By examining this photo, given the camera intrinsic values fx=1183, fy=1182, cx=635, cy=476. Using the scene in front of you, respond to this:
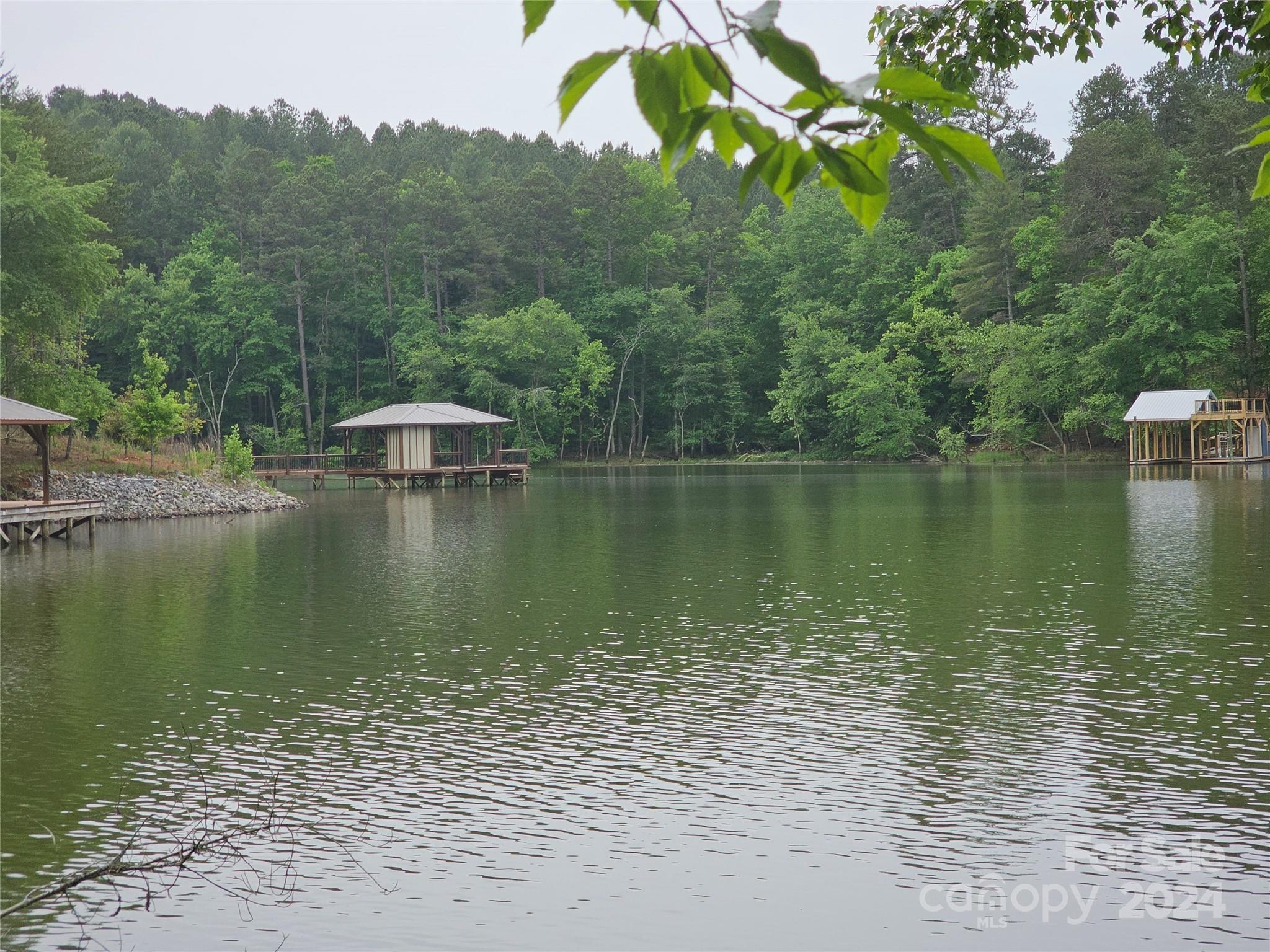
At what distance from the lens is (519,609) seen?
16203mm

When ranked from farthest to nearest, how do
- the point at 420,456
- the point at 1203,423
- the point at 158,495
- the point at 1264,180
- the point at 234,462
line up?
the point at 1203,423 → the point at 420,456 → the point at 234,462 → the point at 158,495 → the point at 1264,180

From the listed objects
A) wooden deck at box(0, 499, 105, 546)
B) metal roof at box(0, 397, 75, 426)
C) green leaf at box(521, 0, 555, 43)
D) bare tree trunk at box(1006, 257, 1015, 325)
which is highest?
bare tree trunk at box(1006, 257, 1015, 325)

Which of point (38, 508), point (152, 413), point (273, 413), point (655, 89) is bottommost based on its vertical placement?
point (38, 508)

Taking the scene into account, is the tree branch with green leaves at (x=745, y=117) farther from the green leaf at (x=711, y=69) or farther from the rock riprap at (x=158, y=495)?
the rock riprap at (x=158, y=495)

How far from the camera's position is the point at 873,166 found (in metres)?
1.69

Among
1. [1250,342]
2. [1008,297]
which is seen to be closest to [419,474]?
[1008,297]

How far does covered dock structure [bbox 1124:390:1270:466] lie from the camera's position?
49188mm

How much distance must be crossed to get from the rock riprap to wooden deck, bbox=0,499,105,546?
2.88 m

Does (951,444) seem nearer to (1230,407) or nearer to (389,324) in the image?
(1230,407)

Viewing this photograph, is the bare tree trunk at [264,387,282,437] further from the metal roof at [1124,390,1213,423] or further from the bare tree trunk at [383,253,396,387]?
the metal roof at [1124,390,1213,423]

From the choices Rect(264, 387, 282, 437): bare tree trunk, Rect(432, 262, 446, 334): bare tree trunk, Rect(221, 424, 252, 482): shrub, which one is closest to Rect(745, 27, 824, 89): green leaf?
Rect(221, 424, 252, 482): shrub

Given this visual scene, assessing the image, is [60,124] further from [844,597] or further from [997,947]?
[997,947]

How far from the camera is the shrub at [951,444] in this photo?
2505 inches

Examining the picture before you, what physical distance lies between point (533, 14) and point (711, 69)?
0.85 feet
